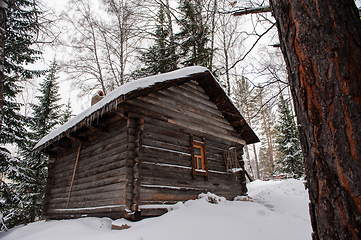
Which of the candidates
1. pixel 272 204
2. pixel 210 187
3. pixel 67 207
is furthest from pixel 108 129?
pixel 272 204

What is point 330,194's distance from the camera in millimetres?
1785

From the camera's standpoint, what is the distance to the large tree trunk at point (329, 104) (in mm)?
1709

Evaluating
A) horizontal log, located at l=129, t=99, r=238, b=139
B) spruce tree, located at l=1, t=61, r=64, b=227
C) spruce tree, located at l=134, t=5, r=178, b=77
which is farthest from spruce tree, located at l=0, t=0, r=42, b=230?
spruce tree, located at l=134, t=5, r=178, b=77

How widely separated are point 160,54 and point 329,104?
1729 centimetres

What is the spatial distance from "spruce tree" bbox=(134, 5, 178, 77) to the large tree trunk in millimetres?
15362

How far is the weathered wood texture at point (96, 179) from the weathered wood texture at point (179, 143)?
0.66 metres

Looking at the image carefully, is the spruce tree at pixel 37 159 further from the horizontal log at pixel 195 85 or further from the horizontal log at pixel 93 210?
the horizontal log at pixel 195 85

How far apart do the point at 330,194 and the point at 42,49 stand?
9435mm

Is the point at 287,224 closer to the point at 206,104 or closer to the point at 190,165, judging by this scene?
the point at 190,165

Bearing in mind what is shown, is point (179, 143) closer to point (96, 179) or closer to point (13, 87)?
point (96, 179)

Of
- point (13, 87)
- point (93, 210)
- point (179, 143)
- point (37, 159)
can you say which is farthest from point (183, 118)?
point (37, 159)

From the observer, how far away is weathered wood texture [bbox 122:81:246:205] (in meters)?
6.95

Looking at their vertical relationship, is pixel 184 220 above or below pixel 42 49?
below

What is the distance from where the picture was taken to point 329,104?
186cm
